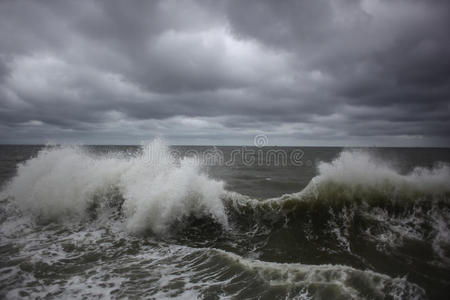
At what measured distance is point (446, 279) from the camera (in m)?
4.85

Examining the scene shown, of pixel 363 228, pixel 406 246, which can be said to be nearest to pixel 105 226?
pixel 363 228

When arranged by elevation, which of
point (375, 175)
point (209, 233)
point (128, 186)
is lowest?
point (209, 233)

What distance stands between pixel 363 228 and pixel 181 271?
6.46 metres

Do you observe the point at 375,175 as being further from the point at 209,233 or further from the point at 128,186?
the point at 128,186

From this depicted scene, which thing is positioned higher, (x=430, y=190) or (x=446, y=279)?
(x=430, y=190)

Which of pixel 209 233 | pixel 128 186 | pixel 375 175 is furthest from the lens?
pixel 128 186

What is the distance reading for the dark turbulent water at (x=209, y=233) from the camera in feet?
15.4

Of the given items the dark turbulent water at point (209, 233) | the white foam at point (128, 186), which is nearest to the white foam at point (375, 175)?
the dark turbulent water at point (209, 233)

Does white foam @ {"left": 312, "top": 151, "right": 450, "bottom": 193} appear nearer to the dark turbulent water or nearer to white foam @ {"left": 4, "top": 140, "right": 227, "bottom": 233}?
the dark turbulent water

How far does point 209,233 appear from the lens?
7.92 metres

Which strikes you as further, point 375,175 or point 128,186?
point 128,186

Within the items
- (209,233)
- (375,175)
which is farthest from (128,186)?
(375,175)

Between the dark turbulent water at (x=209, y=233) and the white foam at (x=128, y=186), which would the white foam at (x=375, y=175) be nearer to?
the dark turbulent water at (x=209, y=233)

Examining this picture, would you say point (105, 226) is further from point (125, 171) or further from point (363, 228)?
point (363, 228)
